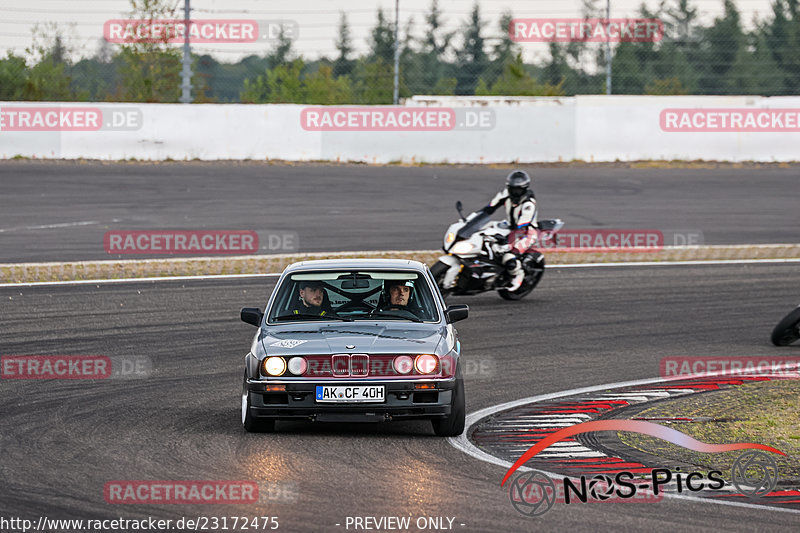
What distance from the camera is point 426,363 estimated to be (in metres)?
8.48

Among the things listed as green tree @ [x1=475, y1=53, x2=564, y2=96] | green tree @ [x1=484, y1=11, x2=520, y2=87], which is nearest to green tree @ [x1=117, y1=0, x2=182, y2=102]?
green tree @ [x1=475, y1=53, x2=564, y2=96]

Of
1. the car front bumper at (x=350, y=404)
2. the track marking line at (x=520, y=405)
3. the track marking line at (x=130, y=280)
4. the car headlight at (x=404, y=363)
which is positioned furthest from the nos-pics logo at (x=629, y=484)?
the track marking line at (x=130, y=280)

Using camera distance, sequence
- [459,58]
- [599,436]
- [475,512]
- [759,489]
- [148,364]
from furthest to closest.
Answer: [459,58] → [148,364] → [599,436] → [759,489] → [475,512]

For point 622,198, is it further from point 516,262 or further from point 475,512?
point 475,512

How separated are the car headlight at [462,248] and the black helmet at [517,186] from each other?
0.94 m

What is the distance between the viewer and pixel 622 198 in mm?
26703

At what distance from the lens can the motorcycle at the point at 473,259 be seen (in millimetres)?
15273

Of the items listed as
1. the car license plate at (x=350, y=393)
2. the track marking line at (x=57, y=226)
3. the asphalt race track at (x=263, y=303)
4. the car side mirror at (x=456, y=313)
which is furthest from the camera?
the track marking line at (x=57, y=226)

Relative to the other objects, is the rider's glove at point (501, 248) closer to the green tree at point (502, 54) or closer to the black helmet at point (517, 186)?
the black helmet at point (517, 186)

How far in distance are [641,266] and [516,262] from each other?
438 cm

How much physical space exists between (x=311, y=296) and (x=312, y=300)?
0.03 metres

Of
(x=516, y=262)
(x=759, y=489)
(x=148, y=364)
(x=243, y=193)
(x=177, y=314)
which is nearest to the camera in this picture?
(x=759, y=489)

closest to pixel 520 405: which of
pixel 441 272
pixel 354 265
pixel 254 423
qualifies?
pixel 354 265

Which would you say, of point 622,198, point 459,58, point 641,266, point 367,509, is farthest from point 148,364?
point 459,58
